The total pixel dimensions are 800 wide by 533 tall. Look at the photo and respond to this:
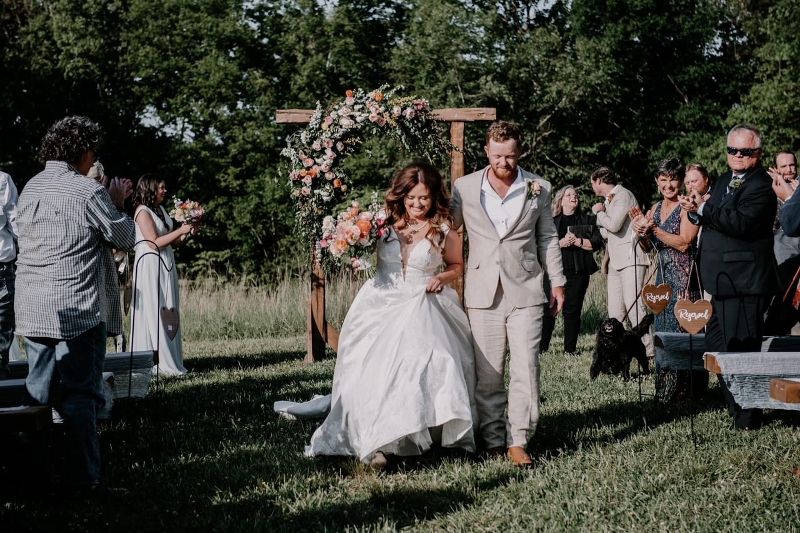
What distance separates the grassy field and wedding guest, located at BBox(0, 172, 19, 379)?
1.21m

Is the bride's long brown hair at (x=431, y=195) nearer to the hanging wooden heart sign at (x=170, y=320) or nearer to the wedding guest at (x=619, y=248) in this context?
the hanging wooden heart sign at (x=170, y=320)

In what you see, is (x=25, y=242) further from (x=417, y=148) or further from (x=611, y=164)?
(x=611, y=164)

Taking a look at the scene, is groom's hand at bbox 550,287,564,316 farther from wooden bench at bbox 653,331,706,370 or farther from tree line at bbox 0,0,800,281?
tree line at bbox 0,0,800,281

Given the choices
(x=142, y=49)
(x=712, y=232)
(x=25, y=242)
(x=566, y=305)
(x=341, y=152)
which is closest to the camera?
(x=25, y=242)

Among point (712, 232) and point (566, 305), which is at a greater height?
point (712, 232)

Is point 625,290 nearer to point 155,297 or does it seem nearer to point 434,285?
point 434,285

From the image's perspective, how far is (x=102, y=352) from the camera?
532 cm

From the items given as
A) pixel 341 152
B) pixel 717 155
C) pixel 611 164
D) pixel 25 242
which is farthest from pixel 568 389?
pixel 611 164

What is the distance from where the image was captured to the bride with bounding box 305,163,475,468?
5.42 m

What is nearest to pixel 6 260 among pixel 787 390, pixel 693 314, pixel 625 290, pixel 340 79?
pixel 693 314

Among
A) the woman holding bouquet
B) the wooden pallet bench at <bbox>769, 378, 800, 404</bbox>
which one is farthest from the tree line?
the wooden pallet bench at <bbox>769, 378, 800, 404</bbox>

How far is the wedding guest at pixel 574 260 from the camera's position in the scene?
11078mm

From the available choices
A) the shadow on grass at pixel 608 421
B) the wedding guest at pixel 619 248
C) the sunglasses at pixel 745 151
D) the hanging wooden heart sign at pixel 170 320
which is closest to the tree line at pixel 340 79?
the wedding guest at pixel 619 248

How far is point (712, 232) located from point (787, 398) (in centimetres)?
234
